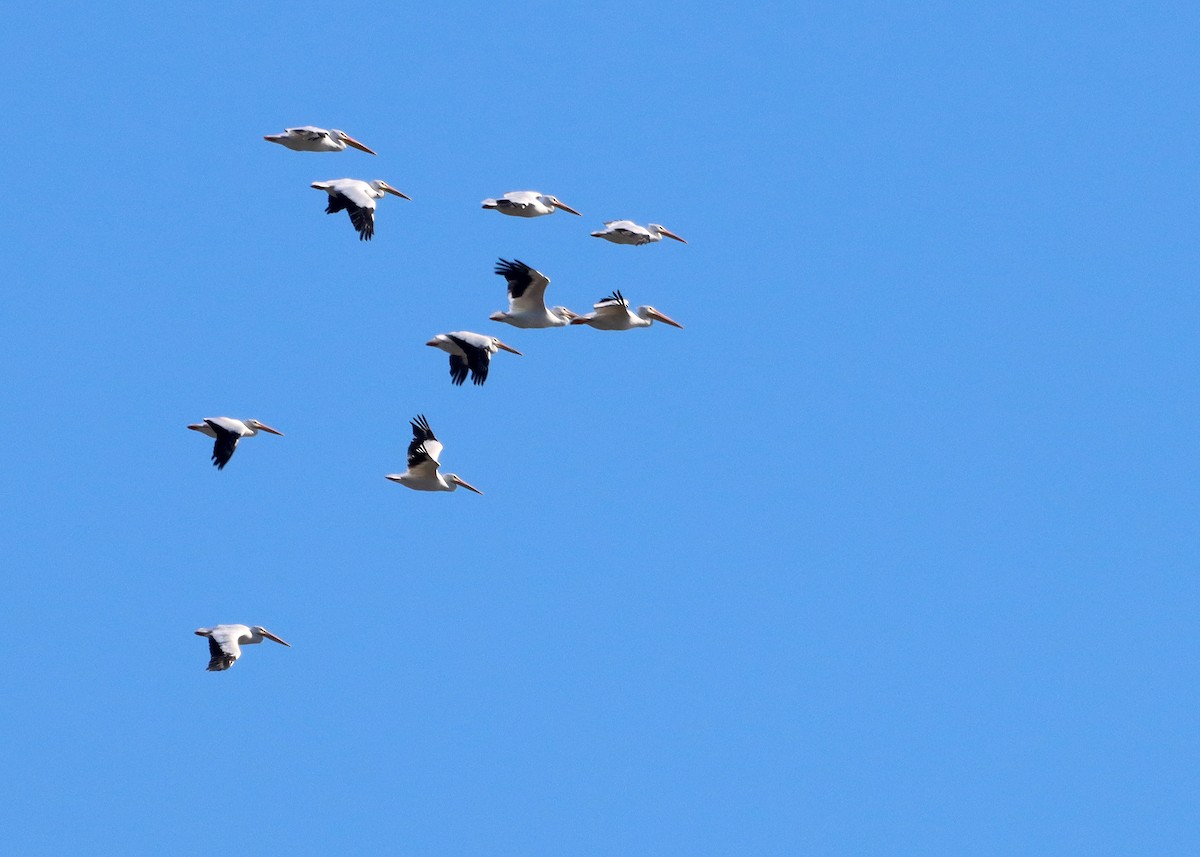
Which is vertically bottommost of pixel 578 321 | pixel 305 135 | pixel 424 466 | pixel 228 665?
pixel 228 665

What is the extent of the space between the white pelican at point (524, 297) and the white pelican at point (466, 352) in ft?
1.89

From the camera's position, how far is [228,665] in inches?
1247

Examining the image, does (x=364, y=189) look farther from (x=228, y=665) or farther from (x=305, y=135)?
(x=228, y=665)

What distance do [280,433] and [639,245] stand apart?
6234 millimetres

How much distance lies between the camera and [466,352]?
3241 centimetres

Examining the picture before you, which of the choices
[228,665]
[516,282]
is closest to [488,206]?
[516,282]

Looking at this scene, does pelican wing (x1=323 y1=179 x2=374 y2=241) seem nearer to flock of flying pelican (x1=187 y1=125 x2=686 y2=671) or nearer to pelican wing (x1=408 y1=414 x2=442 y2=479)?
flock of flying pelican (x1=187 y1=125 x2=686 y2=671)

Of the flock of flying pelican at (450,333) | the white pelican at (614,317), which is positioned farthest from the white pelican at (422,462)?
the white pelican at (614,317)

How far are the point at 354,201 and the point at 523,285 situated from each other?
2800 millimetres

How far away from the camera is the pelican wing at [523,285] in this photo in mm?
32688

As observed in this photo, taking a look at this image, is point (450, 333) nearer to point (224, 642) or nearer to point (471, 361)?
point (471, 361)

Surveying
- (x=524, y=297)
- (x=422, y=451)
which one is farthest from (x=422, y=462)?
(x=524, y=297)

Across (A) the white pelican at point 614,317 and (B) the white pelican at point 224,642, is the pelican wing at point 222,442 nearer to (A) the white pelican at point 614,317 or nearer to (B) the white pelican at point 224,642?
(B) the white pelican at point 224,642

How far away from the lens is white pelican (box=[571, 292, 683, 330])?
33531mm
